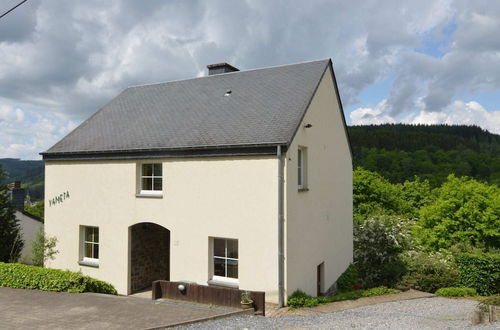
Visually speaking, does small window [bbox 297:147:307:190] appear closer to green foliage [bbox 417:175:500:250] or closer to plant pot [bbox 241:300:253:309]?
plant pot [bbox 241:300:253:309]

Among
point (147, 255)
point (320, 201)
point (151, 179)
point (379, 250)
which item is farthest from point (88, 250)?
point (379, 250)

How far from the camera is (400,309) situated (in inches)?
548

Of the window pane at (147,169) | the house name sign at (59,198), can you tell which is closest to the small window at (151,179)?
the window pane at (147,169)

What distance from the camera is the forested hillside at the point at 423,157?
8012 centimetres

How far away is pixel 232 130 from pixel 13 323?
29.5 ft

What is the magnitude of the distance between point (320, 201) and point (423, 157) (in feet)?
270

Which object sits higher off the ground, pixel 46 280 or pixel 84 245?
pixel 84 245

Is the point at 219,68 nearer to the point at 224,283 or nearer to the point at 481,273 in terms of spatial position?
the point at 224,283

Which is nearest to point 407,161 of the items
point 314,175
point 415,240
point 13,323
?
point 415,240

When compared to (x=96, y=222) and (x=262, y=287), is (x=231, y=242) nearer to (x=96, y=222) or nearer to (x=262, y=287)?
(x=262, y=287)

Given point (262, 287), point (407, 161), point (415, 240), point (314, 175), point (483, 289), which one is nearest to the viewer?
point (262, 287)

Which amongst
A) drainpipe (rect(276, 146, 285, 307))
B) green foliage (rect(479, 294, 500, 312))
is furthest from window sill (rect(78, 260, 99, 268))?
green foliage (rect(479, 294, 500, 312))

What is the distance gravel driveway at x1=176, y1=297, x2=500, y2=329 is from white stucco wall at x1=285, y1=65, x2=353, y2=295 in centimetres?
229

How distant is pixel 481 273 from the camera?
20.6 meters
